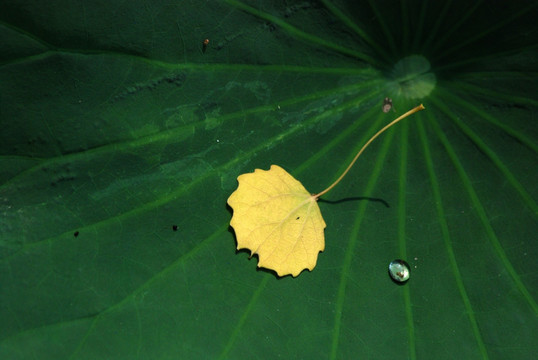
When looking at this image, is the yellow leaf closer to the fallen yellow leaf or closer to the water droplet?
the fallen yellow leaf

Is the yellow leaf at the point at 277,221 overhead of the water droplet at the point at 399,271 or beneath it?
overhead

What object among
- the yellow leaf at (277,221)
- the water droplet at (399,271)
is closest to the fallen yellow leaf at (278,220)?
the yellow leaf at (277,221)

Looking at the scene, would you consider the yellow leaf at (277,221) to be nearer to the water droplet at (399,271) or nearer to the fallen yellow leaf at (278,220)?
the fallen yellow leaf at (278,220)

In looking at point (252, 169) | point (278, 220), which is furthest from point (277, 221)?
point (252, 169)

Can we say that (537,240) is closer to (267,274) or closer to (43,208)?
(267,274)

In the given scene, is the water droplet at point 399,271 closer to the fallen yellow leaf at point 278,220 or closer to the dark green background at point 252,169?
the dark green background at point 252,169

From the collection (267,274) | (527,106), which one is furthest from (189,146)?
(527,106)
